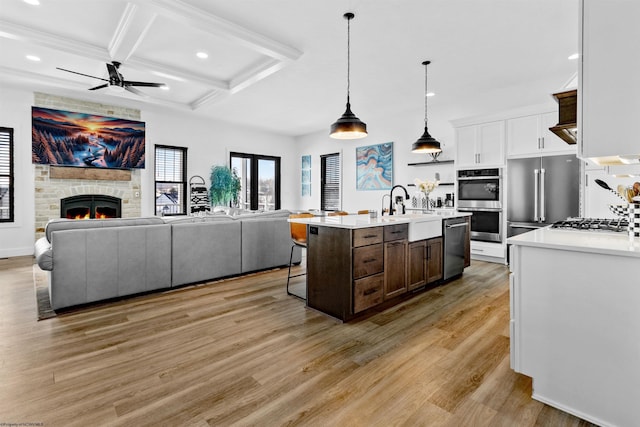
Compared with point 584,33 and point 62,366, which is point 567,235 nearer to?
point 584,33

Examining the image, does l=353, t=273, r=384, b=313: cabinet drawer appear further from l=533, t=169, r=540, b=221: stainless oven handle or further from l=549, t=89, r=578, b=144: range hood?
l=533, t=169, r=540, b=221: stainless oven handle

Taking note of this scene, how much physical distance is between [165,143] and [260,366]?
635cm

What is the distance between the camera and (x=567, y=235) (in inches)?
79.8

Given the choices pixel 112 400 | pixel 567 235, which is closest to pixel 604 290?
pixel 567 235

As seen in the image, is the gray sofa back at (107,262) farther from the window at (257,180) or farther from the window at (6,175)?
the window at (257,180)

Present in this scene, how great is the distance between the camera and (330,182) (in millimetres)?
8547

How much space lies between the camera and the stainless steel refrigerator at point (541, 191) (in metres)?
4.46

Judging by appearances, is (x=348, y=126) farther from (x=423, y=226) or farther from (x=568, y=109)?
(x=568, y=109)

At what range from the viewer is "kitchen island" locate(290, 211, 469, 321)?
275cm

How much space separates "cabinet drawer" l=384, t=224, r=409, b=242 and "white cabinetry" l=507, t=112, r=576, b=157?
9.34 ft

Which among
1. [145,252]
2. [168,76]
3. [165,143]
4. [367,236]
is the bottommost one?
[145,252]

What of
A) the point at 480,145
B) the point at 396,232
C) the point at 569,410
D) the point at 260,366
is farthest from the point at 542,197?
the point at 260,366

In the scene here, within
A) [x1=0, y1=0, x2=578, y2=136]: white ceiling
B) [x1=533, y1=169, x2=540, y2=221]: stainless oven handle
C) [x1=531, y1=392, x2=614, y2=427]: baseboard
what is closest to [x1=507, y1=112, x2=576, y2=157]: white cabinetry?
[x1=533, y1=169, x2=540, y2=221]: stainless oven handle

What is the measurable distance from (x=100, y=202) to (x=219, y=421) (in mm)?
6290
